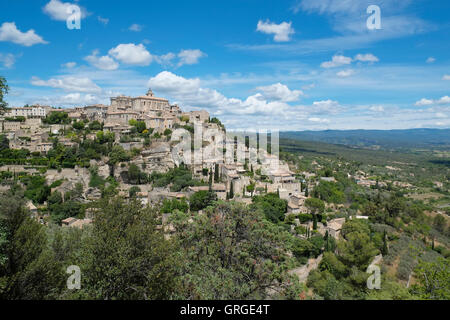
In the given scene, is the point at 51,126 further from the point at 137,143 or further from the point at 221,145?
the point at 221,145

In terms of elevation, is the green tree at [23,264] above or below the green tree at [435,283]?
above

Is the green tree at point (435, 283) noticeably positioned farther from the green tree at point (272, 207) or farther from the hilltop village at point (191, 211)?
the green tree at point (272, 207)

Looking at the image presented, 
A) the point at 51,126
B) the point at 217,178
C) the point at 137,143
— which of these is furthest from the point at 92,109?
the point at 217,178

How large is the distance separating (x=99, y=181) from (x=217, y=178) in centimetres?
1650

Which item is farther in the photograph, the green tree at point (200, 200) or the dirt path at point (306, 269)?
the green tree at point (200, 200)

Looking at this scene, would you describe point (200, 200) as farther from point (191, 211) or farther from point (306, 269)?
point (306, 269)

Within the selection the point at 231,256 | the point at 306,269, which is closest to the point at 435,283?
the point at 231,256

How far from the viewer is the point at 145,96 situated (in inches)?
2292
